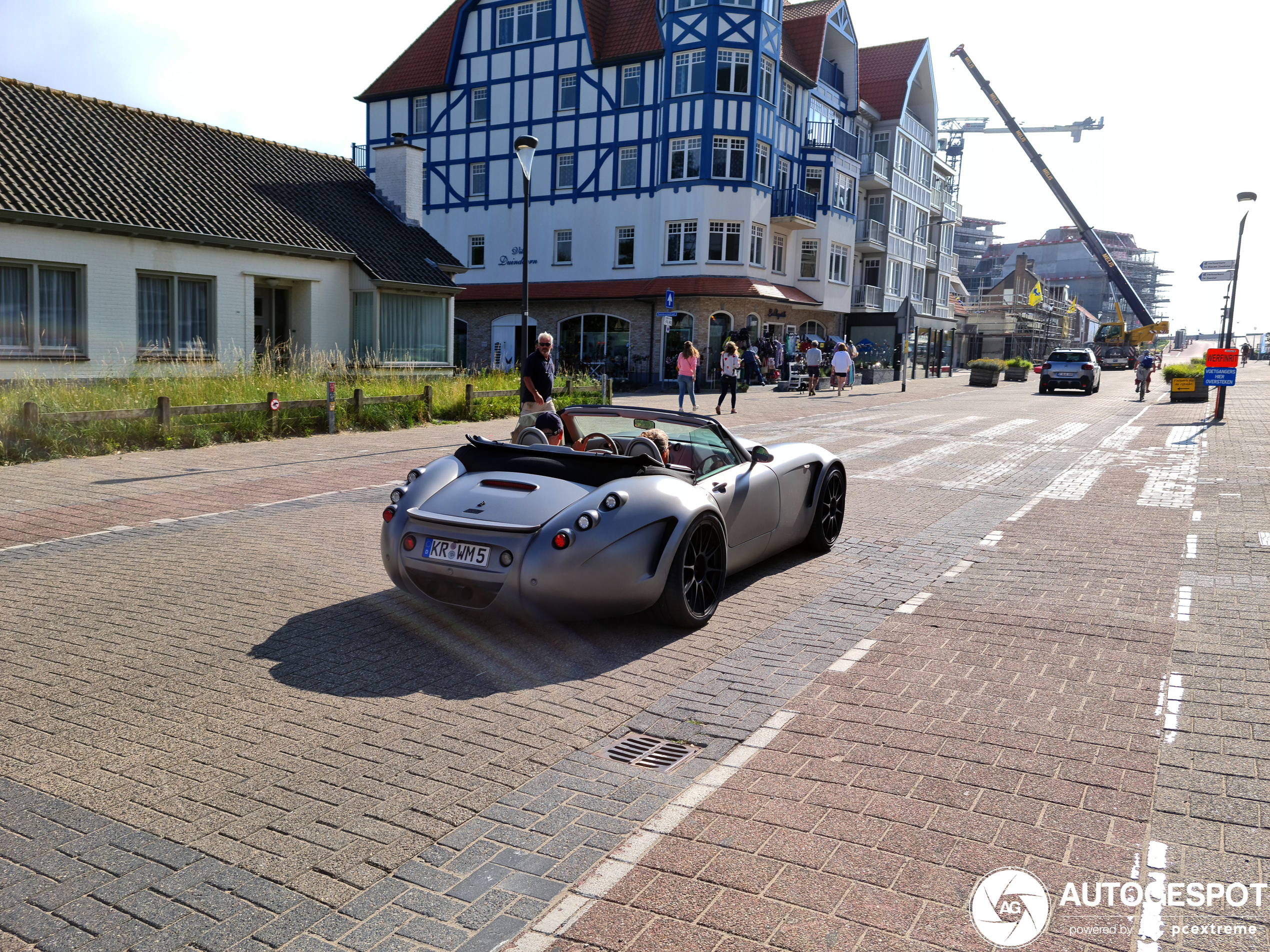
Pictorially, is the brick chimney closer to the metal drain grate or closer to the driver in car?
the driver in car

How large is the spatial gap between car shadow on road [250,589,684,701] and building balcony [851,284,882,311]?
4283 centimetres

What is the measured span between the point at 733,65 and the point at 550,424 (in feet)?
107

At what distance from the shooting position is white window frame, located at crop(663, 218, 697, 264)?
120ft

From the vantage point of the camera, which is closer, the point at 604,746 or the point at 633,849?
the point at 633,849

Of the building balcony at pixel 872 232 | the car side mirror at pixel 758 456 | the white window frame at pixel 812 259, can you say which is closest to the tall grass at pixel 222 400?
the car side mirror at pixel 758 456

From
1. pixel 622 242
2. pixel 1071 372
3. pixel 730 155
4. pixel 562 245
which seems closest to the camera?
pixel 1071 372

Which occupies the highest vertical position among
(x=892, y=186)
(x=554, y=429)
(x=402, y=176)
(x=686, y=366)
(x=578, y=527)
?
(x=892, y=186)

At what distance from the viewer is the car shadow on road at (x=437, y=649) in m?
4.71

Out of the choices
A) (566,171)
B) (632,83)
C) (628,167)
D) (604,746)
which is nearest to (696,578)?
(604,746)

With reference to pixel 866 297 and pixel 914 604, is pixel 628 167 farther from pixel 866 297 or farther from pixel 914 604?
pixel 914 604

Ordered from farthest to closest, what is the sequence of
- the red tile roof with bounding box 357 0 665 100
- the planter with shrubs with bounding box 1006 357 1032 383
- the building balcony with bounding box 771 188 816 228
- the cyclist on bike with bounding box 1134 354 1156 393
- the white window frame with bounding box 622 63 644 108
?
the planter with shrubs with bounding box 1006 357 1032 383 < the building balcony with bounding box 771 188 816 228 < the white window frame with bounding box 622 63 644 108 < the red tile roof with bounding box 357 0 665 100 < the cyclist on bike with bounding box 1134 354 1156 393

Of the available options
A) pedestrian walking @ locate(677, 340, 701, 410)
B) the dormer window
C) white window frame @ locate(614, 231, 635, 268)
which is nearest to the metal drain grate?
pedestrian walking @ locate(677, 340, 701, 410)

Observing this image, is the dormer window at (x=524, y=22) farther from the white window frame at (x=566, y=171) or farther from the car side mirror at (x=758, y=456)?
the car side mirror at (x=758, y=456)

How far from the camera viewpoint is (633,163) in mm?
37719
